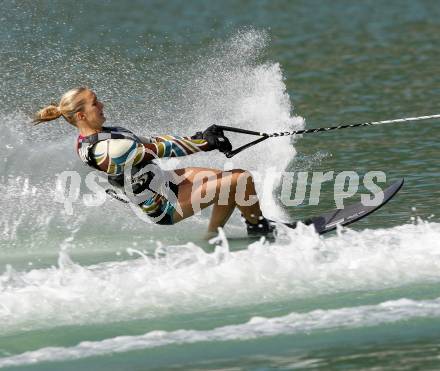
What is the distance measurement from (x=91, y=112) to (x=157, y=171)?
2.14 feet

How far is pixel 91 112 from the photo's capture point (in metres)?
7.51

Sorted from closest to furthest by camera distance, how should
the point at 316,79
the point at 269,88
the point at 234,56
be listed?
1. the point at 269,88
2. the point at 234,56
3. the point at 316,79

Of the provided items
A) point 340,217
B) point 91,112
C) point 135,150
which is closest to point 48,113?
point 91,112

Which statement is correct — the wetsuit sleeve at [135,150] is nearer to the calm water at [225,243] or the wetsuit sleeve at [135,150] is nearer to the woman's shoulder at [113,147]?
the woman's shoulder at [113,147]

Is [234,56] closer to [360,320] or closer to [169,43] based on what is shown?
[360,320]

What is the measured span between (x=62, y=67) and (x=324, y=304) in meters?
8.13

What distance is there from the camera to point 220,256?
7.10m

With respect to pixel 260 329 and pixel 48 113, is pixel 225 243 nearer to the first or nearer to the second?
pixel 260 329

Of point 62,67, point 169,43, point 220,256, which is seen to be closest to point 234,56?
point 62,67

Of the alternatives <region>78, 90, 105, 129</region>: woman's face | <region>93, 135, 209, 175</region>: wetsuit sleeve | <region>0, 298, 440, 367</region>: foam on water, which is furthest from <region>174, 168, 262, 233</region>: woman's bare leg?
<region>0, 298, 440, 367</region>: foam on water

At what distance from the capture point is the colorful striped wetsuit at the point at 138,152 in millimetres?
7543

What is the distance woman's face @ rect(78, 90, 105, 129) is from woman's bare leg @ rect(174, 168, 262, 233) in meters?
0.78

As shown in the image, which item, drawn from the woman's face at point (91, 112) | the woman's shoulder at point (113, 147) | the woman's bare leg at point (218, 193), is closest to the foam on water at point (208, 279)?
the woman's bare leg at point (218, 193)

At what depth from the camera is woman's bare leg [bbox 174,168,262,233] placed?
309 inches
